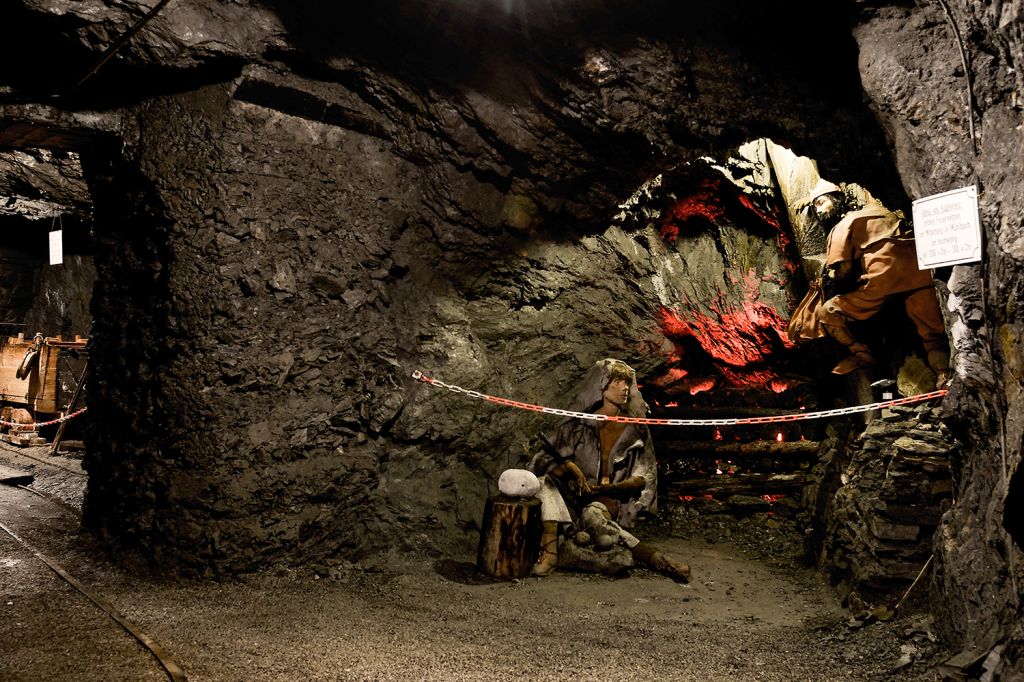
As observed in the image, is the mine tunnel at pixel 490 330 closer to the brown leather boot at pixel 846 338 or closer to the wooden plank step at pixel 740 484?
the brown leather boot at pixel 846 338

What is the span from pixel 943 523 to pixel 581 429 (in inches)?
128

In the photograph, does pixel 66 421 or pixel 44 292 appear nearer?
pixel 66 421

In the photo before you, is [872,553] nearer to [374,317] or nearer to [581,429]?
[581,429]

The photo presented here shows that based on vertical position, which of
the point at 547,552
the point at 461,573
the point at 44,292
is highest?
the point at 44,292

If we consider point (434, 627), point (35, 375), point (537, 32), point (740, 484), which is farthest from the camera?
point (35, 375)

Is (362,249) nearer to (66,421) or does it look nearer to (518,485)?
(518,485)

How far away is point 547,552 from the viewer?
5.81 metres

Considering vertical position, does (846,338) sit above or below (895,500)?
above

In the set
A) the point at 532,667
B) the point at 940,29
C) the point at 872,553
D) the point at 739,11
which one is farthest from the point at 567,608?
the point at 739,11

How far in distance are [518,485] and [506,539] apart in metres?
0.48

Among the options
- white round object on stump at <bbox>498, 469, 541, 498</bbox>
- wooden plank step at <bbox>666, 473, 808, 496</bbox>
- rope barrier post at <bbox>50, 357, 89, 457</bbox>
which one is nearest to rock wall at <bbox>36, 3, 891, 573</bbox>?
white round object on stump at <bbox>498, 469, 541, 498</bbox>

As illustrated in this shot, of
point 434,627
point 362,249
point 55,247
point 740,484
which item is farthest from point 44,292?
point 740,484

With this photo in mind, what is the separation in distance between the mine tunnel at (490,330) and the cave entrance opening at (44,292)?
3.59 metres

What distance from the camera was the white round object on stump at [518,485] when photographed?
564cm
